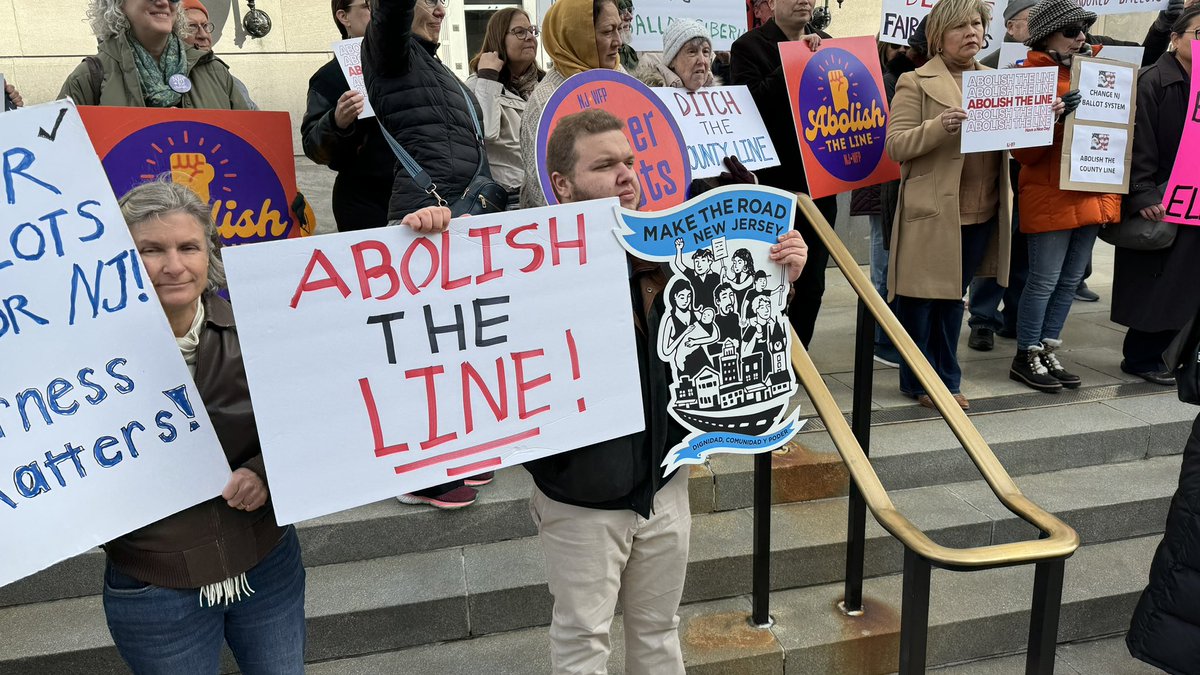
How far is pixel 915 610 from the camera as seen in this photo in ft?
6.61

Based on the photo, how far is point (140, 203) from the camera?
1.68 meters

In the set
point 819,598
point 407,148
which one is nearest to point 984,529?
point 819,598

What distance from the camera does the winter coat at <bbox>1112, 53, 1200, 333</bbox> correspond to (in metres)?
4.34

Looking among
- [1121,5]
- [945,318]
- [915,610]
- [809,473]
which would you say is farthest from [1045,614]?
[1121,5]

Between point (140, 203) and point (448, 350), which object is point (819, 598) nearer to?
point (448, 350)

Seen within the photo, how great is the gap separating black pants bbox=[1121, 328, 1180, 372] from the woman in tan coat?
1.21 meters

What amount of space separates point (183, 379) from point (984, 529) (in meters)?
3.10

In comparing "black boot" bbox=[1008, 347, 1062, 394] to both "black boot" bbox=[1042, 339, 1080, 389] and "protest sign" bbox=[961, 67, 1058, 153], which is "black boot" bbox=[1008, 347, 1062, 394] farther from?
"protest sign" bbox=[961, 67, 1058, 153]

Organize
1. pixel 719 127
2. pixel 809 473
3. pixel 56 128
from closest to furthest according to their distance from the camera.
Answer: pixel 56 128
pixel 809 473
pixel 719 127

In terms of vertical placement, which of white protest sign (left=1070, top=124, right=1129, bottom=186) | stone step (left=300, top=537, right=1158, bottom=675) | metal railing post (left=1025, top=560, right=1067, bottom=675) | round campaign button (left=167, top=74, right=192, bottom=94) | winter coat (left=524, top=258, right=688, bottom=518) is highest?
round campaign button (left=167, top=74, right=192, bottom=94)

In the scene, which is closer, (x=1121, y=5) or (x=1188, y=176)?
(x=1188, y=176)

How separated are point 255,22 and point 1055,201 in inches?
212

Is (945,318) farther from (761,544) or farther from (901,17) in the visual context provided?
(761,544)

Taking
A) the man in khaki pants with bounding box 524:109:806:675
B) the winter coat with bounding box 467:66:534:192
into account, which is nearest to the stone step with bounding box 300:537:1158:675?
the man in khaki pants with bounding box 524:109:806:675
